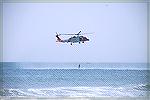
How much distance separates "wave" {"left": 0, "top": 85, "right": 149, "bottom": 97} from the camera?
7.49 feet

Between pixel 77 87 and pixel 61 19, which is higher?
pixel 61 19

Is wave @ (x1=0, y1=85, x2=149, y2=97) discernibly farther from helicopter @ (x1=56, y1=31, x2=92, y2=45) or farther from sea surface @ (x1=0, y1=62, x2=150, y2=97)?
helicopter @ (x1=56, y1=31, x2=92, y2=45)

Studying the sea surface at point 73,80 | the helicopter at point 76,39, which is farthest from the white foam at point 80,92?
the helicopter at point 76,39

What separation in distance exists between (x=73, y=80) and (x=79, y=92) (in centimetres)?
13

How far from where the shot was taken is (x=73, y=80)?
2.29 meters

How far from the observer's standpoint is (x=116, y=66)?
2271mm

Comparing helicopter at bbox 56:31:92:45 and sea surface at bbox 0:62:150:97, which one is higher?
helicopter at bbox 56:31:92:45

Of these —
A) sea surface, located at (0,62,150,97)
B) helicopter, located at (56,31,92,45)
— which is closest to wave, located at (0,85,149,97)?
sea surface, located at (0,62,150,97)

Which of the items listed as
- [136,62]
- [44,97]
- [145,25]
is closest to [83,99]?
[44,97]

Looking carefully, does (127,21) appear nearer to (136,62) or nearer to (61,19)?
(136,62)

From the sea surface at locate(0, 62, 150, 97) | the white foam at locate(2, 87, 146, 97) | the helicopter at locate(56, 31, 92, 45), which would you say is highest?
the helicopter at locate(56, 31, 92, 45)

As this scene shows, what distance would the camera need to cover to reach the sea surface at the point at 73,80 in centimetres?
223

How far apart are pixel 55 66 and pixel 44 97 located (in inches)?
12.2

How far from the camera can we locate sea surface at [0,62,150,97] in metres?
2.23
